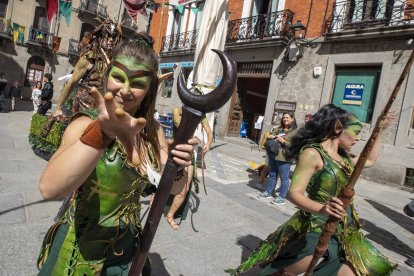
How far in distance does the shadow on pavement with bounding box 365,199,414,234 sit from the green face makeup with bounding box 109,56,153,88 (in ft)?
18.8

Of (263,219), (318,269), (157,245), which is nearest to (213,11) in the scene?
(263,219)

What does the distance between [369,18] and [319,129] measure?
30.3ft

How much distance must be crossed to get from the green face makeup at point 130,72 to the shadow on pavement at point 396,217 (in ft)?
18.8

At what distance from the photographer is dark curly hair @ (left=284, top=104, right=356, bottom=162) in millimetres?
2623

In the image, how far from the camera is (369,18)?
32.6ft

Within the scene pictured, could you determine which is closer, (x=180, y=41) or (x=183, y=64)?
(x=183, y=64)

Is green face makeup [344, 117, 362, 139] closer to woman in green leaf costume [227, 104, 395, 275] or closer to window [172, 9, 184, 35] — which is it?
woman in green leaf costume [227, 104, 395, 275]

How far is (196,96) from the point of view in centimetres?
99

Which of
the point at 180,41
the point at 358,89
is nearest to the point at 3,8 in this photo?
the point at 180,41

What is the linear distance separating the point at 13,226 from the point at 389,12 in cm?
1068

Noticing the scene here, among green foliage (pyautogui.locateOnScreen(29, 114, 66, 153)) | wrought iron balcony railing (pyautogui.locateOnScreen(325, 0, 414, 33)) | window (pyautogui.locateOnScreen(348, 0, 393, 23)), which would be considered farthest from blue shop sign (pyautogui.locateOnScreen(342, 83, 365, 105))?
green foliage (pyautogui.locateOnScreen(29, 114, 66, 153))

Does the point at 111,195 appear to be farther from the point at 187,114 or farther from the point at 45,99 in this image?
the point at 45,99

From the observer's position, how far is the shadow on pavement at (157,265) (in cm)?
277

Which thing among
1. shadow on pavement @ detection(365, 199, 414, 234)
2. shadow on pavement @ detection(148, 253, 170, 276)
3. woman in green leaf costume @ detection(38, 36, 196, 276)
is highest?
woman in green leaf costume @ detection(38, 36, 196, 276)
